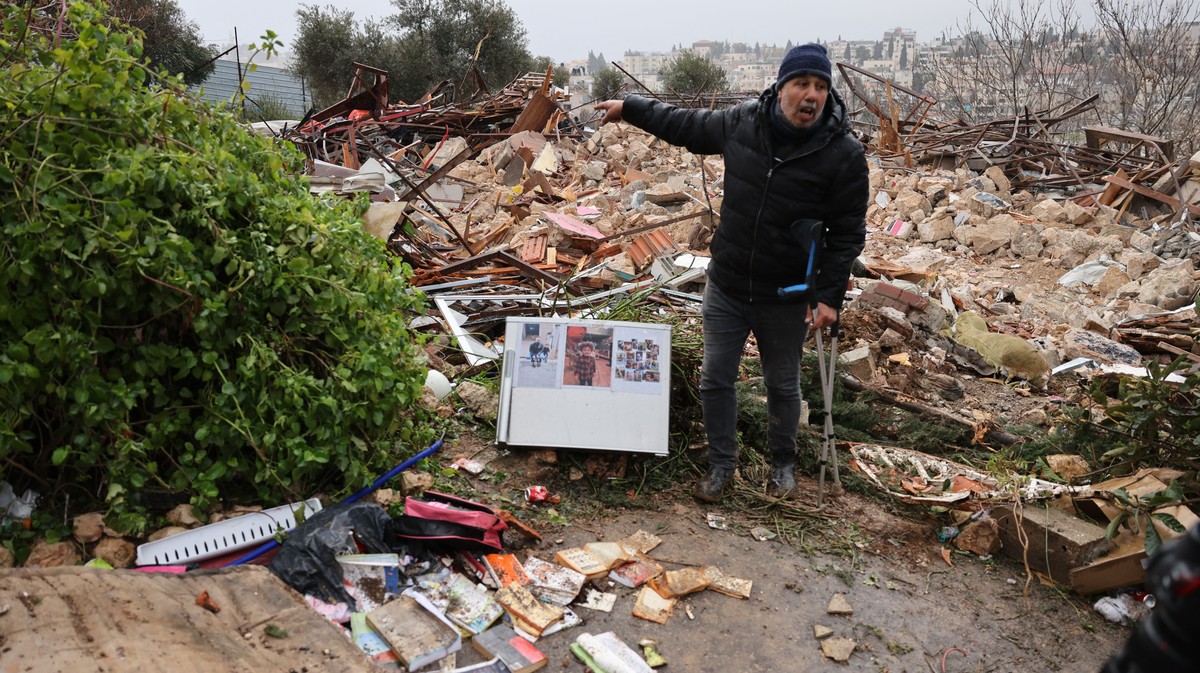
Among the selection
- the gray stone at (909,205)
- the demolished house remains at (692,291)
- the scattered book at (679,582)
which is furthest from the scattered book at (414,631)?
the gray stone at (909,205)

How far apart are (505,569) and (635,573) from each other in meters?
0.51

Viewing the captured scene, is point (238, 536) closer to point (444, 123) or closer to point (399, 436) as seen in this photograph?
→ point (399, 436)

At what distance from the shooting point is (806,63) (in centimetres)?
337

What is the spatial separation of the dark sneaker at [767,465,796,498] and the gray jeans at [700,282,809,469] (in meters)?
0.08

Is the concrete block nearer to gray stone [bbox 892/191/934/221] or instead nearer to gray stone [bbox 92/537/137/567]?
gray stone [bbox 92/537/137/567]

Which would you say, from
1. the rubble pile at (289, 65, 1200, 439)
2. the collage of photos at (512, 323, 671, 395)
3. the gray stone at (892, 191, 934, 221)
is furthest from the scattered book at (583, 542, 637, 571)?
the gray stone at (892, 191, 934, 221)

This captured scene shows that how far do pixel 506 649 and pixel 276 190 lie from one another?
2.07 meters

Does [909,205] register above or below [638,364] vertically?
above

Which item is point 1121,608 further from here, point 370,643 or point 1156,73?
point 1156,73

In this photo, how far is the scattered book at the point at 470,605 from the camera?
288 cm

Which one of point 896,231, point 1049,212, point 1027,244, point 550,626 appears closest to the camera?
point 550,626

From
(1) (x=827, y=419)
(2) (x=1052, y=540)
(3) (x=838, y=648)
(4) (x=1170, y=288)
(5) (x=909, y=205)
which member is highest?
(5) (x=909, y=205)

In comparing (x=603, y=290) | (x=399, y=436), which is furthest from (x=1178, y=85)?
(x=399, y=436)

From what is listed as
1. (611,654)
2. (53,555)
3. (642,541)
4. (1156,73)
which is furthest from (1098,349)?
(1156,73)
